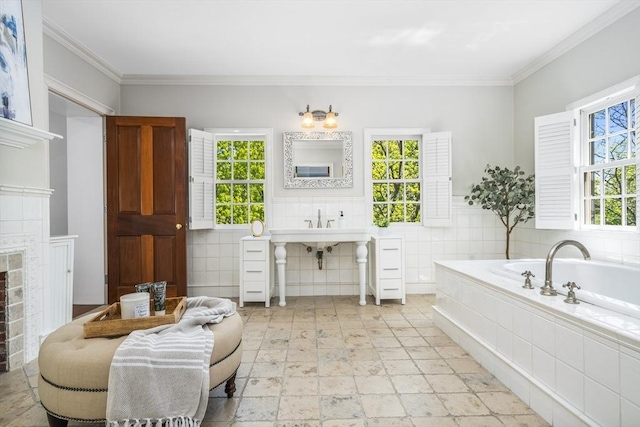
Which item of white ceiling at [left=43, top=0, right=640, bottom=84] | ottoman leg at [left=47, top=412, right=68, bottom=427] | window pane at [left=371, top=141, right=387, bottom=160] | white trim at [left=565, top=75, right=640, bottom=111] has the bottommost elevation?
ottoman leg at [left=47, top=412, right=68, bottom=427]

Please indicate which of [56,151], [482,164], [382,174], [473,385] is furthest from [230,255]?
[482,164]

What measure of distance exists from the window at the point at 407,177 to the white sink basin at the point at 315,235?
0.65 meters

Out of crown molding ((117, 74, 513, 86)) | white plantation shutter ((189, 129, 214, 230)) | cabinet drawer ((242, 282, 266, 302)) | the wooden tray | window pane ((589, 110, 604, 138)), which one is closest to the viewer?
the wooden tray

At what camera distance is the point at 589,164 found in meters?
3.32

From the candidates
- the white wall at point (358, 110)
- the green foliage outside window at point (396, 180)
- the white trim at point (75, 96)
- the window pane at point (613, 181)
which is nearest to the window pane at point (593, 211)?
the window pane at point (613, 181)

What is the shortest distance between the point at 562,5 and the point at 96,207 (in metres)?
5.04

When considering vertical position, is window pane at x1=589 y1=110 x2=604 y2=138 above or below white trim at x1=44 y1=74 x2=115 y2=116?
below

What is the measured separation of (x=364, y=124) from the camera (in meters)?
4.29

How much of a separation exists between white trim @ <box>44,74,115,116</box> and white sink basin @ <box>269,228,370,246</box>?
2364 millimetres

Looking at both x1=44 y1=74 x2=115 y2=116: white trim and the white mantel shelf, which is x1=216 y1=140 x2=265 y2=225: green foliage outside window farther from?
the white mantel shelf

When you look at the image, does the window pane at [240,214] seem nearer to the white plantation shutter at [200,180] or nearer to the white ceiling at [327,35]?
the white plantation shutter at [200,180]

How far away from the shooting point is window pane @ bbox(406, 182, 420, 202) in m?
4.45

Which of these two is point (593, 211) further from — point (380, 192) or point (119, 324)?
point (119, 324)

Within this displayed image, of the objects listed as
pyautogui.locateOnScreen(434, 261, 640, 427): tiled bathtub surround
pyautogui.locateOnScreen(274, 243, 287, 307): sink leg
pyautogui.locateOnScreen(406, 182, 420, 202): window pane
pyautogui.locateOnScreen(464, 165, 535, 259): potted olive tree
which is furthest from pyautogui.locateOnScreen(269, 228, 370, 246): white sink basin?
pyautogui.locateOnScreen(464, 165, 535, 259): potted olive tree
